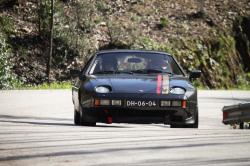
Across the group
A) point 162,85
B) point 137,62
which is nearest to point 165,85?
point 162,85

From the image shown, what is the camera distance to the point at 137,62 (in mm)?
13539

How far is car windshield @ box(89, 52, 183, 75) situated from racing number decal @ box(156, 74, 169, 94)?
1.85 feet

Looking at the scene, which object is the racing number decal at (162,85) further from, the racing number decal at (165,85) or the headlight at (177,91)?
the headlight at (177,91)

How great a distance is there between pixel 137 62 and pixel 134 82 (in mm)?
776

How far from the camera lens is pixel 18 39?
116 ft

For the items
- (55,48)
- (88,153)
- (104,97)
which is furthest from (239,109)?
(55,48)

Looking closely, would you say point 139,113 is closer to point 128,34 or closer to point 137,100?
point 137,100

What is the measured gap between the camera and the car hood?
12.5 m

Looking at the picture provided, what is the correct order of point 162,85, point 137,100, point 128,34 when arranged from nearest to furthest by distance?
point 137,100 < point 162,85 < point 128,34

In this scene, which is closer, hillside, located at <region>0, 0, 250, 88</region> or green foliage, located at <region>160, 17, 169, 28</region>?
hillside, located at <region>0, 0, 250, 88</region>

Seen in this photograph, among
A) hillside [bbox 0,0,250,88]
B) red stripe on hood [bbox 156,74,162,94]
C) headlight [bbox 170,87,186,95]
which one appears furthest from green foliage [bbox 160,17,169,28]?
headlight [bbox 170,87,186,95]

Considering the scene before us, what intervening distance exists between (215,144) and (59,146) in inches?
68.7

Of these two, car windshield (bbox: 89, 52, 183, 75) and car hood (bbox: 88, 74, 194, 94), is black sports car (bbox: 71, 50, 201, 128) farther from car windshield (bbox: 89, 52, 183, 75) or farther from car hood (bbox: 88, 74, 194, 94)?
car windshield (bbox: 89, 52, 183, 75)

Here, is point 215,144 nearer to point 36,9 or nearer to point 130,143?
point 130,143
